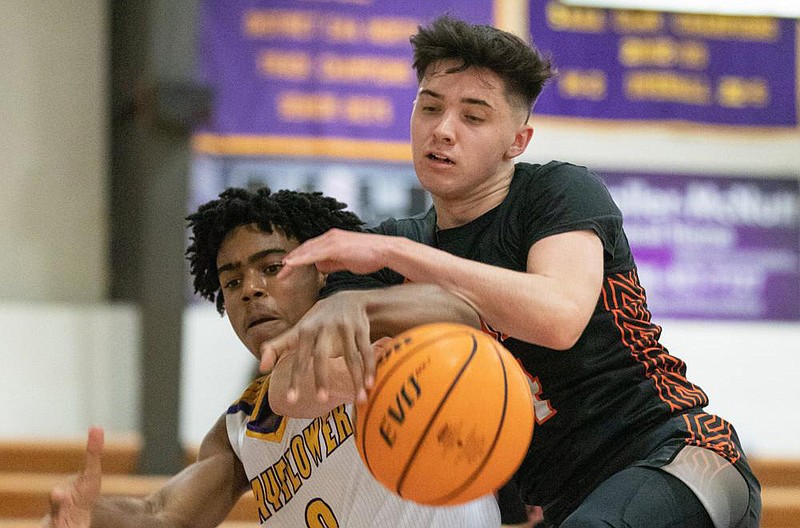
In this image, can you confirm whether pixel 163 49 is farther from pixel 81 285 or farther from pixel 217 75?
pixel 81 285

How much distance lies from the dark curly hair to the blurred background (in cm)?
374

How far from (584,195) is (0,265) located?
6274mm

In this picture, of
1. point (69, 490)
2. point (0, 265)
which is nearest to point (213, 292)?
point (69, 490)

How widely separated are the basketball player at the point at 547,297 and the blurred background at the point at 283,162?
4.61 meters

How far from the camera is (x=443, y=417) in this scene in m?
2.21

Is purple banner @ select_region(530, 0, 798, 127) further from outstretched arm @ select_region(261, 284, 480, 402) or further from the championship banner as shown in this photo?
outstretched arm @ select_region(261, 284, 480, 402)

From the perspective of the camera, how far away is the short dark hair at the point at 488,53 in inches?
109

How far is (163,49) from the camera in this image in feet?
24.5

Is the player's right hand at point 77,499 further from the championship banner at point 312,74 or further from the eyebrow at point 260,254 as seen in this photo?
the championship banner at point 312,74

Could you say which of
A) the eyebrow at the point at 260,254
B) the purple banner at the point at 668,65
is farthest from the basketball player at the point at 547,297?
the purple banner at the point at 668,65

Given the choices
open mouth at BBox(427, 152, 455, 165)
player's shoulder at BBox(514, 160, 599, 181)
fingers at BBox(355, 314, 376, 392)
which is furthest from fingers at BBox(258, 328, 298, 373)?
player's shoulder at BBox(514, 160, 599, 181)

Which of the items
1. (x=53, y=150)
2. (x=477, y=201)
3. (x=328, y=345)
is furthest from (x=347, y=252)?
(x=53, y=150)

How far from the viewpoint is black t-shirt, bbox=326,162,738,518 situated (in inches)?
104

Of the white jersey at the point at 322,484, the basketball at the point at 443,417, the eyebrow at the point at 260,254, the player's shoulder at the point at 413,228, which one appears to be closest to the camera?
the basketball at the point at 443,417
